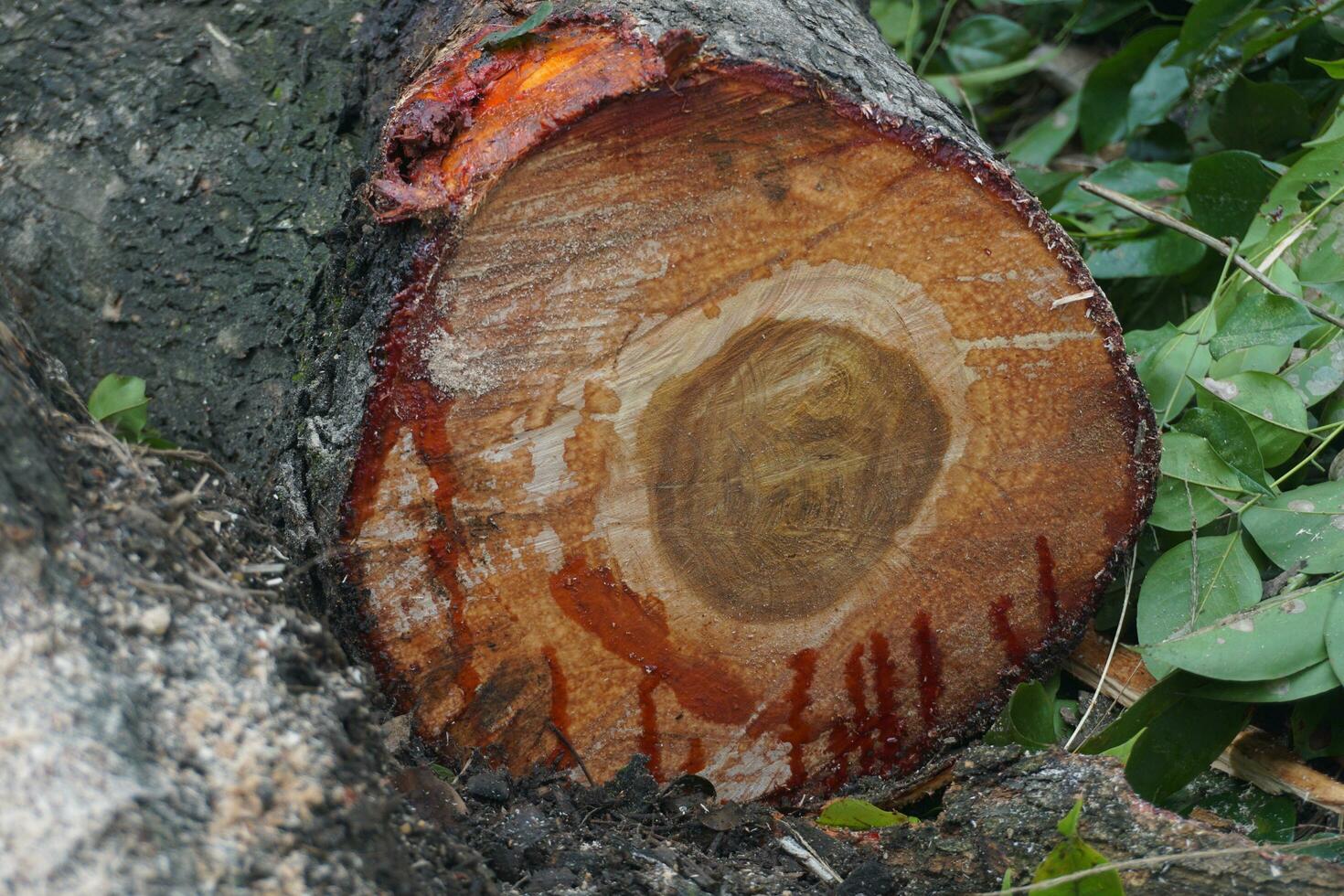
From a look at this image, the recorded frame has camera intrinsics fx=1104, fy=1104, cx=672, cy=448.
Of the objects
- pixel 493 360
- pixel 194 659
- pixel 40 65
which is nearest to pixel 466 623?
pixel 493 360

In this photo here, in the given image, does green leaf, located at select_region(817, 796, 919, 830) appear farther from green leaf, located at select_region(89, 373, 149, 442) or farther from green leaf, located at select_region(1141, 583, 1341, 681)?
green leaf, located at select_region(89, 373, 149, 442)

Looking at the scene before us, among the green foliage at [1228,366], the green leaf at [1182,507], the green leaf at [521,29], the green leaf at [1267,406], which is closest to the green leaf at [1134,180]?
the green foliage at [1228,366]

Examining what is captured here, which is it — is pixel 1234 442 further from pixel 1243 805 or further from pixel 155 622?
pixel 155 622

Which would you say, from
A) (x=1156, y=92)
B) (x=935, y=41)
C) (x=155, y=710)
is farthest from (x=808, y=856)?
(x=935, y=41)

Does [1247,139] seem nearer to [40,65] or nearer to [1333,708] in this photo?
[1333,708]

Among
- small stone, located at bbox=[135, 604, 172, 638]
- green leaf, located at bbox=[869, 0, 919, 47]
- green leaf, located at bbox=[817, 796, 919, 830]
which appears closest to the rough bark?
small stone, located at bbox=[135, 604, 172, 638]

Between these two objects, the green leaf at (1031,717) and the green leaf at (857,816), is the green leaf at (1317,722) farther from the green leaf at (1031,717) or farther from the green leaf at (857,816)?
the green leaf at (857,816)
